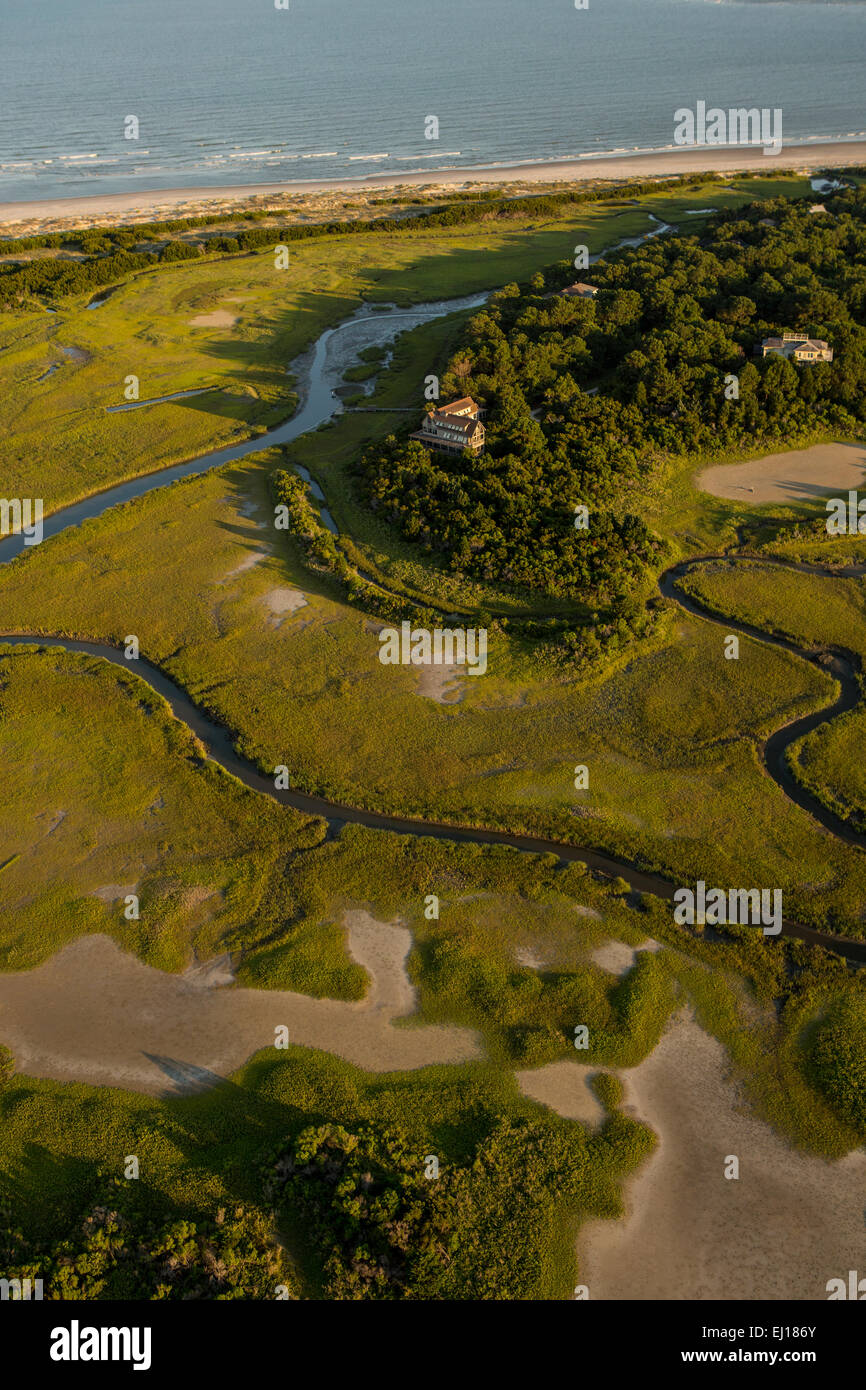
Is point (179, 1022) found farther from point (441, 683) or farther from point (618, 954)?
point (441, 683)

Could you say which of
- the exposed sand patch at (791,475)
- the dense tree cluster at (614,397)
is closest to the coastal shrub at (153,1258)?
the dense tree cluster at (614,397)

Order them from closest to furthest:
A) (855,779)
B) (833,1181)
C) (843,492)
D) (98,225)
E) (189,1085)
A: (833,1181) < (189,1085) < (855,779) < (843,492) < (98,225)

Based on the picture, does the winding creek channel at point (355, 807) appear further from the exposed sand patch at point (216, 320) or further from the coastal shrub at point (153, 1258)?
the exposed sand patch at point (216, 320)

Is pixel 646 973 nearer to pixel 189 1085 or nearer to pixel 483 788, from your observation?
pixel 483 788

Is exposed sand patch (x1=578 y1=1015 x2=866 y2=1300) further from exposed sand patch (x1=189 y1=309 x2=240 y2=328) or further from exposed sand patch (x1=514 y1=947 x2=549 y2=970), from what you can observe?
exposed sand patch (x1=189 y1=309 x2=240 y2=328)

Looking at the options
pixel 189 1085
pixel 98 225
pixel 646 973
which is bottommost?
pixel 189 1085

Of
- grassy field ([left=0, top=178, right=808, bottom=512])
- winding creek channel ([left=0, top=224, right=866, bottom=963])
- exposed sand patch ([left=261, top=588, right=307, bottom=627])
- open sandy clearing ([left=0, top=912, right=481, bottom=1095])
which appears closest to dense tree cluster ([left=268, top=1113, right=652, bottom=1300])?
open sandy clearing ([left=0, top=912, right=481, bottom=1095])

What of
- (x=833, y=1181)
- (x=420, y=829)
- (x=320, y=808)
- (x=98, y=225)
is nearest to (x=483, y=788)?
(x=420, y=829)
